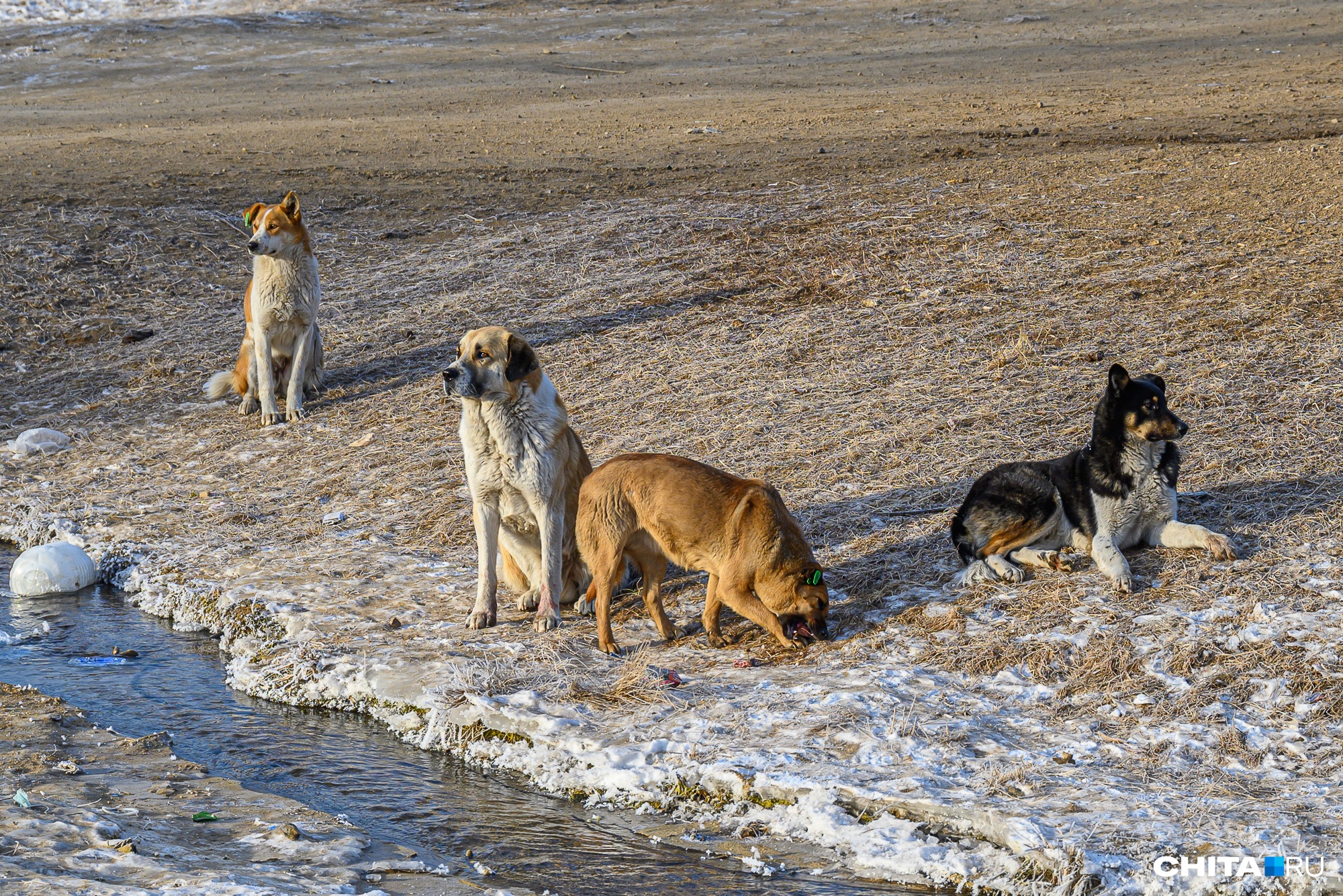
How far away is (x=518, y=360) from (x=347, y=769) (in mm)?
2314

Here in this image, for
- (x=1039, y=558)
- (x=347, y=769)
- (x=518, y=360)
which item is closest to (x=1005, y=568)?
(x=1039, y=558)

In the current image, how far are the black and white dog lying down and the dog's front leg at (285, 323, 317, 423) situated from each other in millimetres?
6419

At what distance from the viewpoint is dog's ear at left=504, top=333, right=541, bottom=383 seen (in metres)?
6.98

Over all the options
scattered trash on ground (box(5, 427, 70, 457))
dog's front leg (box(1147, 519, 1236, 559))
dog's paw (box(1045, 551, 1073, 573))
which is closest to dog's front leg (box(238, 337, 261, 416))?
scattered trash on ground (box(5, 427, 70, 457))

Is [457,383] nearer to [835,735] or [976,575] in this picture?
[835,735]

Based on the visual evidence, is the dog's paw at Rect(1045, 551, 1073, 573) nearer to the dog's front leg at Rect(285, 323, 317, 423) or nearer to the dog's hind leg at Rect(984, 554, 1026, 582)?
the dog's hind leg at Rect(984, 554, 1026, 582)

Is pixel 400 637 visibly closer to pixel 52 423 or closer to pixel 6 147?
pixel 52 423

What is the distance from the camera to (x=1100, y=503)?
7.07 m

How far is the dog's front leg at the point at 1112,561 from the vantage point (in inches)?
265

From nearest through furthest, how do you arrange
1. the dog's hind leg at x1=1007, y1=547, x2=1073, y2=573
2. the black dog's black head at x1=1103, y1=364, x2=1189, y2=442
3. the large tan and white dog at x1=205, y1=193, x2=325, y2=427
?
1. the black dog's black head at x1=1103, y1=364, x2=1189, y2=442
2. the dog's hind leg at x1=1007, y1=547, x2=1073, y2=573
3. the large tan and white dog at x1=205, y1=193, x2=325, y2=427

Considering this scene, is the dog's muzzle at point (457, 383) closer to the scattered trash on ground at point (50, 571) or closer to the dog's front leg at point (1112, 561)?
the scattered trash on ground at point (50, 571)

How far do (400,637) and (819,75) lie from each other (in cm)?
2312

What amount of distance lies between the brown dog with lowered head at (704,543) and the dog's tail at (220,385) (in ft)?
20.2

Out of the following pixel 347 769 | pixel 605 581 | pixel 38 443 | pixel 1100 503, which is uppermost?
pixel 1100 503
